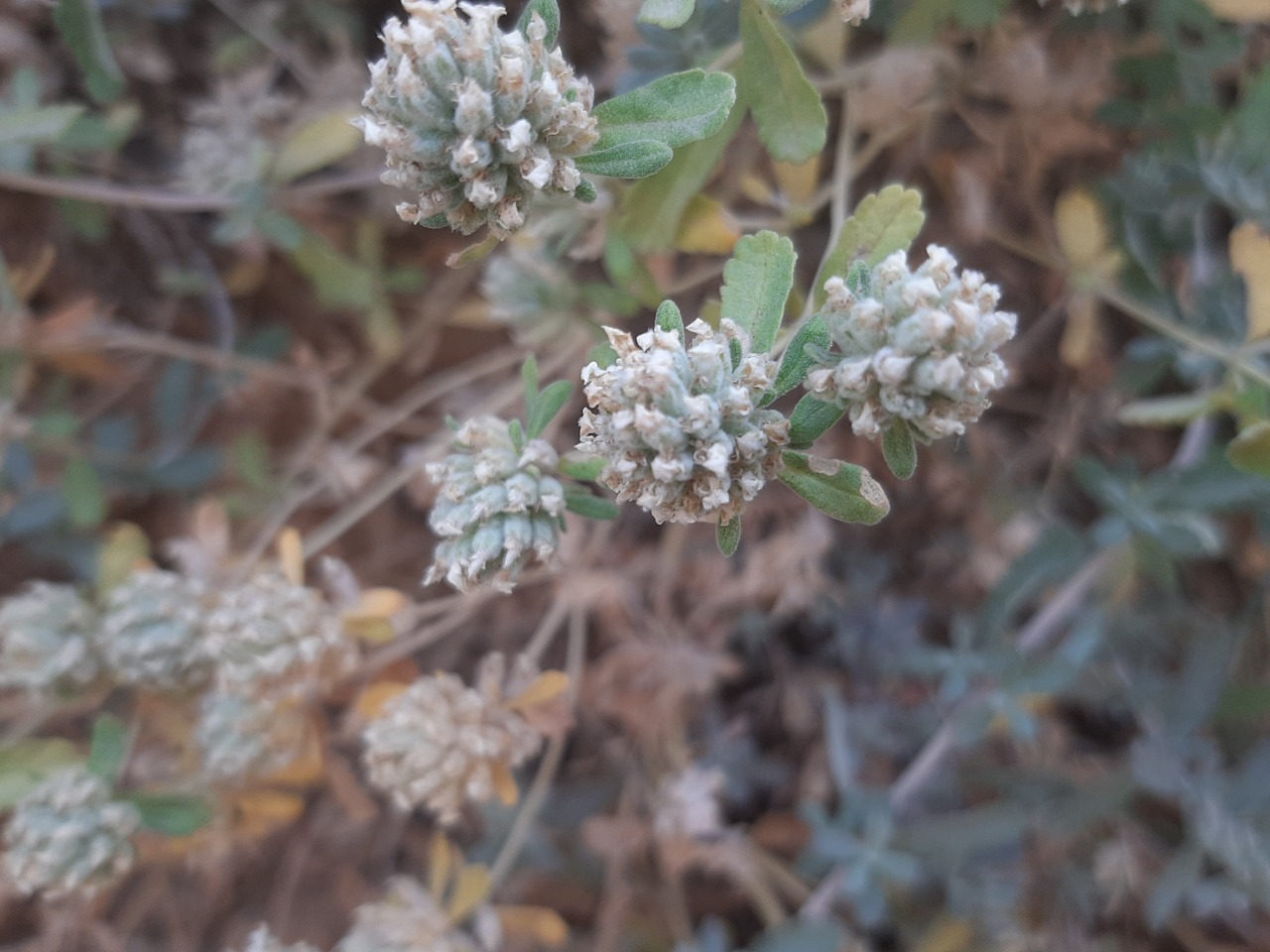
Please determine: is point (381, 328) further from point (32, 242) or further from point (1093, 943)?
point (1093, 943)

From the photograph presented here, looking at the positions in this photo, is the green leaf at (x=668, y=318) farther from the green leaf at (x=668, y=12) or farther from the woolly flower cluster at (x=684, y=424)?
the green leaf at (x=668, y=12)

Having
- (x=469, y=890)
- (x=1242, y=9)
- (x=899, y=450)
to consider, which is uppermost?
(x=1242, y=9)

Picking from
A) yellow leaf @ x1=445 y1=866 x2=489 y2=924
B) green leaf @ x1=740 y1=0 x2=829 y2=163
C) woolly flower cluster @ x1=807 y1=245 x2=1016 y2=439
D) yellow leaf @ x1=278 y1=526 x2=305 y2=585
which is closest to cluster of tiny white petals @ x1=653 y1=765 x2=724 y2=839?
yellow leaf @ x1=445 y1=866 x2=489 y2=924

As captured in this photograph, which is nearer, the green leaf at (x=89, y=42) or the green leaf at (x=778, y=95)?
the green leaf at (x=778, y=95)

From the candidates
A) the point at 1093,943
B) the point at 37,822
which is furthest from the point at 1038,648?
the point at 37,822

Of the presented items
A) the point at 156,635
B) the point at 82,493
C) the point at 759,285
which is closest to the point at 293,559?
the point at 156,635

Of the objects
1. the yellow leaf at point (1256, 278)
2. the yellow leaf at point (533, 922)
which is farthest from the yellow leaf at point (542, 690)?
the yellow leaf at point (1256, 278)

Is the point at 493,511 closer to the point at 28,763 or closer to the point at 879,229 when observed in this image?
the point at 879,229
